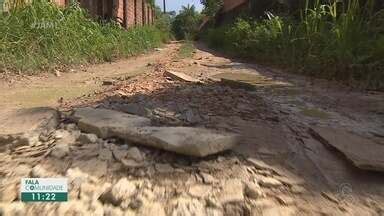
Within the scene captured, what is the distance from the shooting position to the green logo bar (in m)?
1.49

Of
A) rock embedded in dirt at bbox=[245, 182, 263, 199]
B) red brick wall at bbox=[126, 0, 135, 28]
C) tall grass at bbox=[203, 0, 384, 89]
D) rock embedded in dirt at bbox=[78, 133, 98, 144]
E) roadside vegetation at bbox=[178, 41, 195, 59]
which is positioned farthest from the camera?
red brick wall at bbox=[126, 0, 135, 28]

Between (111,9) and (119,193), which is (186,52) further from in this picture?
(119,193)

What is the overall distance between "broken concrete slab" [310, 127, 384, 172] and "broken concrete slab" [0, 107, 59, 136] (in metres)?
1.49

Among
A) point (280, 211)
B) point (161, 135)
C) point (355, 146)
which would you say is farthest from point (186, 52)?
point (280, 211)

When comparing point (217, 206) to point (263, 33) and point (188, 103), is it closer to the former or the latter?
point (188, 103)

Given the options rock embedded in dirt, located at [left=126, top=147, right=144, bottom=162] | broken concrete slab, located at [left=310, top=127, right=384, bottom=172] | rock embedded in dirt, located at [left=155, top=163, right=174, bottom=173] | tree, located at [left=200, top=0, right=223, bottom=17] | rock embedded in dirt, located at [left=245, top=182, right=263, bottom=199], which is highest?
tree, located at [left=200, top=0, right=223, bottom=17]

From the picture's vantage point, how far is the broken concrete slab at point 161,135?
69.8 inches

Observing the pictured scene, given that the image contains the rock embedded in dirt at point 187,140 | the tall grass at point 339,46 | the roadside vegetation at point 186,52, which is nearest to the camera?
the rock embedded in dirt at point 187,140

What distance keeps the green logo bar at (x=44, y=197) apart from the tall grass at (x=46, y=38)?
3594mm

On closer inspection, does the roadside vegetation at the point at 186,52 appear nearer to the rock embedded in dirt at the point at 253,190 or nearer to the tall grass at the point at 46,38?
the tall grass at the point at 46,38

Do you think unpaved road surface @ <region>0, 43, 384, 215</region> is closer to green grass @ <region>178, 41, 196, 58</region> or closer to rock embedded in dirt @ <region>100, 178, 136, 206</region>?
rock embedded in dirt @ <region>100, 178, 136, 206</region>
